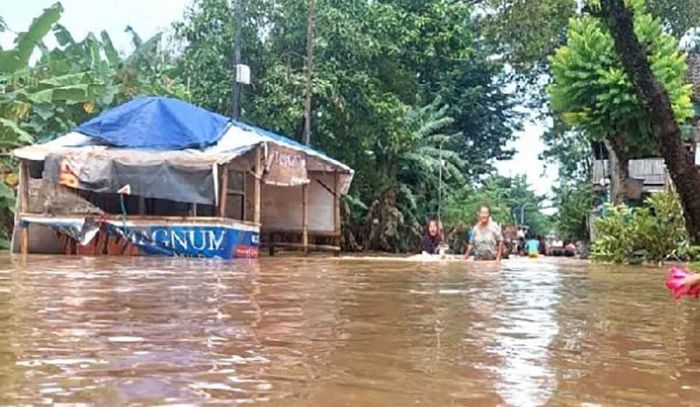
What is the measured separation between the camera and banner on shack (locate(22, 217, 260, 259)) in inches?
598

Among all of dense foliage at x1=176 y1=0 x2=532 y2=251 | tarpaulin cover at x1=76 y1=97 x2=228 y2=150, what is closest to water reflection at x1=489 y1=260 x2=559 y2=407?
tarpaulin cover at x1=76 y1=97 x2=228 y2=150

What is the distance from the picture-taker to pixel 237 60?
21703 millimetres

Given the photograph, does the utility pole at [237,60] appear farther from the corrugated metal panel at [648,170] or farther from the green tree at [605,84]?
the corrugated metal panel at [648,170]

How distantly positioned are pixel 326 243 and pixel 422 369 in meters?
19.0

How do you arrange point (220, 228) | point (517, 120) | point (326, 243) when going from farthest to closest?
point (517, 120) < point (326, 243) < point (220, 228)

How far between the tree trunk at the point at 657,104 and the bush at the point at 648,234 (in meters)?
6.50

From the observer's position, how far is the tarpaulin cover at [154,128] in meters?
16.6

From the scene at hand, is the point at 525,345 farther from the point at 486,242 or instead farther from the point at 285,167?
A: the point at 285,167

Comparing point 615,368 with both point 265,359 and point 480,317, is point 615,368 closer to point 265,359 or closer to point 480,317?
point 265,359

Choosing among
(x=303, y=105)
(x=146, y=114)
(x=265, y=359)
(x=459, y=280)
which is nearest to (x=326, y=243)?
(x=303, y=105)

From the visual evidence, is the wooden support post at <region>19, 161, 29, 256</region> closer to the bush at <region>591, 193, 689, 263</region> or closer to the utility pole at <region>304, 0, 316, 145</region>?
the utility pole at <region>304, 0, 316, 145</region>

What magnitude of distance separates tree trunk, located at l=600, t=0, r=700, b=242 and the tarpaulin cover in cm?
999

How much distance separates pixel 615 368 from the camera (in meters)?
3.13

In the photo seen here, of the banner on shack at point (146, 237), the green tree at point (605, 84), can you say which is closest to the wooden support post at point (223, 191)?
the banner on shack at point (146, 237)
